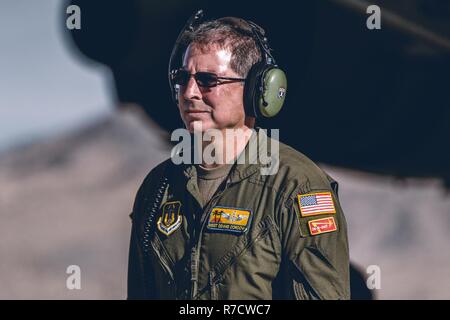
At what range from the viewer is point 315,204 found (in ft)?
10.3

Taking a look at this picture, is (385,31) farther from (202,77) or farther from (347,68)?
(202,77)

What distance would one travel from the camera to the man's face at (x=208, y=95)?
3.25m

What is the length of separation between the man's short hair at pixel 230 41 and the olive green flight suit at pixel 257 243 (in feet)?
1.05

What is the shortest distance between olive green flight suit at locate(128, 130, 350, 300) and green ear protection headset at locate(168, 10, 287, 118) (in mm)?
170

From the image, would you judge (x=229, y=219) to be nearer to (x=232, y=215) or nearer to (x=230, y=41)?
(x=232, y=215)

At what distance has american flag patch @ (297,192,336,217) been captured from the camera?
10.2ft

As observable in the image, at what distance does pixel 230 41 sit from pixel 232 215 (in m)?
0.64

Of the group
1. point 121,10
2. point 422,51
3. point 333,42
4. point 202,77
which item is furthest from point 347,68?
point 202,77
